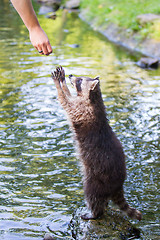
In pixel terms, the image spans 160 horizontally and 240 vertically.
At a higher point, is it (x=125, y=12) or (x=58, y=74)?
(x=125, y=12)

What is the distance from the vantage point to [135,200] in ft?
17.3

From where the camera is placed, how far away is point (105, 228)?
15.1ft

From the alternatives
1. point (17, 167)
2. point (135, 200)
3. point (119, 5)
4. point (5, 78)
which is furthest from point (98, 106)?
point (119, 5)

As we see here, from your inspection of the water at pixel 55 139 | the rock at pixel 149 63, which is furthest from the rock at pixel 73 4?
the rock at pixel 149 63

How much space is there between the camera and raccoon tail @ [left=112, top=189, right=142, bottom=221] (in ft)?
15.4

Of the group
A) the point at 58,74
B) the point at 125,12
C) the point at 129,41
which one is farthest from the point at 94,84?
the point at 125,12

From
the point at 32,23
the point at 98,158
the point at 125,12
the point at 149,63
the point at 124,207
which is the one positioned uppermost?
the point at 125,12

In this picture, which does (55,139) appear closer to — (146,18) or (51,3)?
(146,18)

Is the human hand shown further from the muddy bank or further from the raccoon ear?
the muddy bank

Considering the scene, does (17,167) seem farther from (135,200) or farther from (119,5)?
(119,5)

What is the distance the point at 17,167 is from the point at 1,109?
2.36m

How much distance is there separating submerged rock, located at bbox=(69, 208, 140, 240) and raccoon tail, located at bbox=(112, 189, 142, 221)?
105 millimetres

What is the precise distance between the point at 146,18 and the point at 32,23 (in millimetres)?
11873

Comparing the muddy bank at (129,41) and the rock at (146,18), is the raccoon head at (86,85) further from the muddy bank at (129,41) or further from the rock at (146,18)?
the rock at (146,18)
